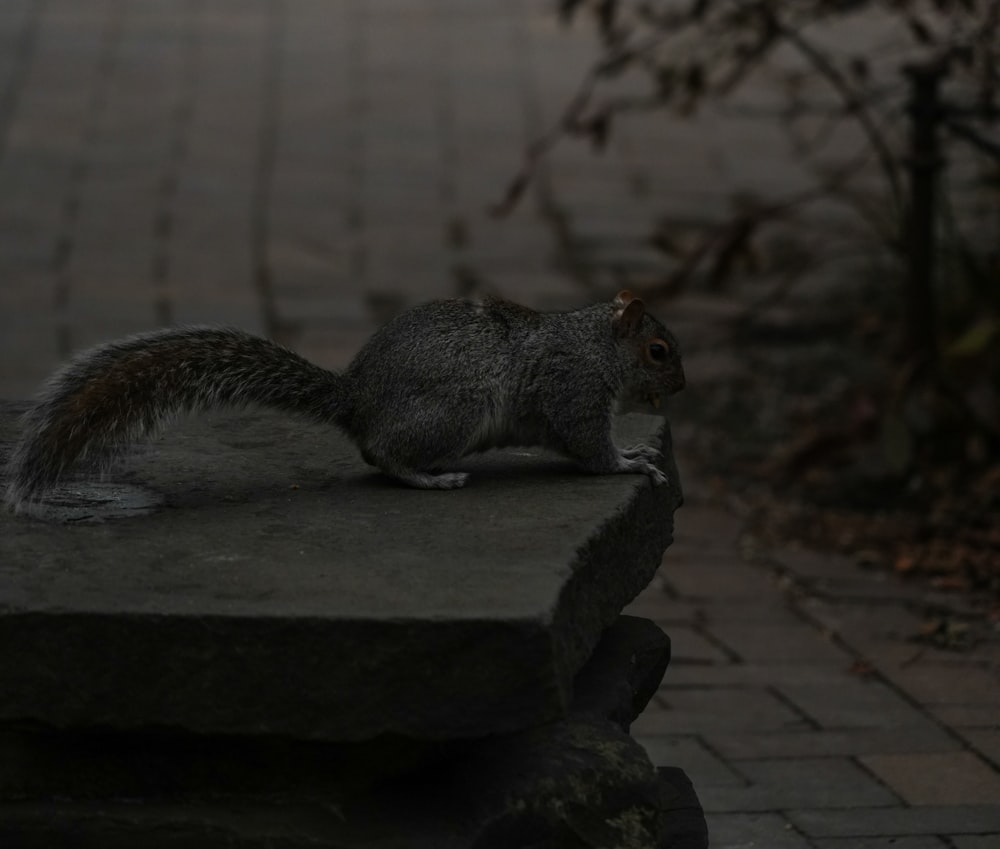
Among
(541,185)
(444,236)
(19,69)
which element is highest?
(19,69)

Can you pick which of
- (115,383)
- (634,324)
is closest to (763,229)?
(634,324)

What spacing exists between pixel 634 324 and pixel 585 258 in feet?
15.5

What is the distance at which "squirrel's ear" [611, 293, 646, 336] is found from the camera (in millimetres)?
3920

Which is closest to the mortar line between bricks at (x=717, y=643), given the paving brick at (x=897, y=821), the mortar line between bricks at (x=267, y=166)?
the paving brick at (x=897, y=821)

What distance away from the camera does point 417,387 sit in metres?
3.69

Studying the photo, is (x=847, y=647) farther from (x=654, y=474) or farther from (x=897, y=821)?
(x=654, y=474)

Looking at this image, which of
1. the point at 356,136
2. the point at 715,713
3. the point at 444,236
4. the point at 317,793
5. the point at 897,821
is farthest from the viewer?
the point at 356,136

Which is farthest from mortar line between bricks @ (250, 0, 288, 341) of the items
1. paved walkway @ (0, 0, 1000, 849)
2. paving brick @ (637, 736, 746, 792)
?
paving brick @ (637, 736, 746, 792)

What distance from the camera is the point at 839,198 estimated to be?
30.7 ft

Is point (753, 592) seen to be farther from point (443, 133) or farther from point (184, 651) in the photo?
point (443, 133)

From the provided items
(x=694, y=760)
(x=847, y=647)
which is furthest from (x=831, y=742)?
(x=847, y=647)

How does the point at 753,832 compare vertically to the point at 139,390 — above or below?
below

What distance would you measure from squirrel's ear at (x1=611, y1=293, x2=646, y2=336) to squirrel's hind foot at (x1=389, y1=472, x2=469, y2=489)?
475 mm

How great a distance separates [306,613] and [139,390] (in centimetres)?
71
